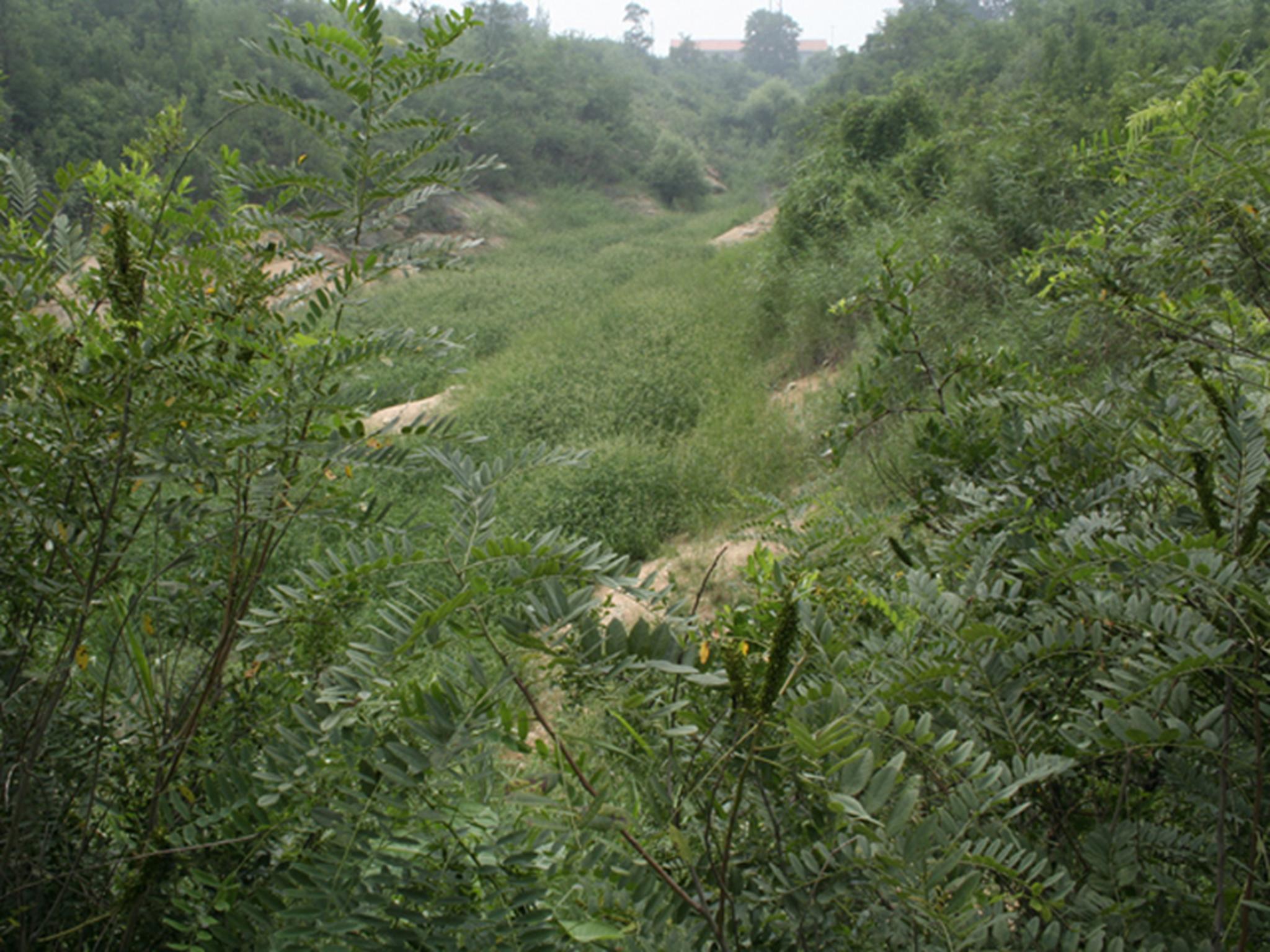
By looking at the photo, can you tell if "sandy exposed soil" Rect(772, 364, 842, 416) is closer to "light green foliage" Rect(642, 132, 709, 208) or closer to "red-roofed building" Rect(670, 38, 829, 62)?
"light green foliage" Rect(642, 132, 709, 208)

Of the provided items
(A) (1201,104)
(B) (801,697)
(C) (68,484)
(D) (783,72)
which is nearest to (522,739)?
(B) (801,697)

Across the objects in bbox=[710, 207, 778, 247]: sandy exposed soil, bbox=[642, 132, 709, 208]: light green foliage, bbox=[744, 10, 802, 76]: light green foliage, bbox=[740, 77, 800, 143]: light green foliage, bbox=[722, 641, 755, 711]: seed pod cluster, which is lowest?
bbox=[722, 641, 755, 711]: seed pod cluster

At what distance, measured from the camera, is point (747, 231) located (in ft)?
46.6

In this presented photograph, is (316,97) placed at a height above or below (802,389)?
above

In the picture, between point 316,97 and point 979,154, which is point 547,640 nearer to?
point 979,154

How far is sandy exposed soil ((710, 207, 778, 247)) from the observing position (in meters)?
13.3

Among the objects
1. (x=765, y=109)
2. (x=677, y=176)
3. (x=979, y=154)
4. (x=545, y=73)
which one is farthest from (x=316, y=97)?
(x=765, y=109)

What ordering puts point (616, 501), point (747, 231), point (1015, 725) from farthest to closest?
point (747, 231)
point (616, 501)
point (1015, 725)

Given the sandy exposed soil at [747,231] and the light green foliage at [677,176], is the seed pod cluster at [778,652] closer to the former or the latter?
the sandy exposed soil at [747,231]

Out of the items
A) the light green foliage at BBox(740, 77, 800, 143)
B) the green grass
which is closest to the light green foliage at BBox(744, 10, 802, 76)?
the light green foliage at BBox(740, 77, 800, 143)

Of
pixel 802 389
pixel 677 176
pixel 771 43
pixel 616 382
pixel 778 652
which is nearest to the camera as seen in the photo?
pixel 778 652

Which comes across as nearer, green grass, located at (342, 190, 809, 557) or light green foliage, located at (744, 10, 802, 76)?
green grass, located at (342, 190, 809, 557)

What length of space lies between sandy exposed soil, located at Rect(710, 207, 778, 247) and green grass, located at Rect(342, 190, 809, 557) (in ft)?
2.72

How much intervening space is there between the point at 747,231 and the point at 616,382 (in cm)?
866
